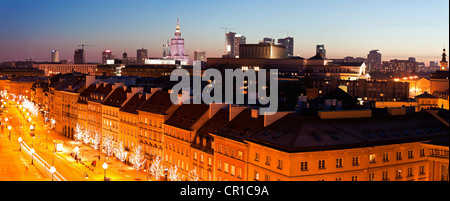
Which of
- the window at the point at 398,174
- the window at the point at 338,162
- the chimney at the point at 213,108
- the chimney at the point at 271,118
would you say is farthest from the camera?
the chimney at the point at 213,108

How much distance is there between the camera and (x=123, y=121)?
85.2 meters

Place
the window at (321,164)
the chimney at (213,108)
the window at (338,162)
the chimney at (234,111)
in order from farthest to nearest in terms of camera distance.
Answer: the chimney at (213,108) → the chimney at (234,111) → the window at (338,162) → the window at (321,164)

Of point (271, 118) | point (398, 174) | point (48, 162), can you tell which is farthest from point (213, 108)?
point (48, 162)

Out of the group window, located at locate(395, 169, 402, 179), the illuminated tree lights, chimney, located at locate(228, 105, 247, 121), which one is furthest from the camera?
the illuminated tree lights

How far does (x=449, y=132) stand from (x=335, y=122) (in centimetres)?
1323

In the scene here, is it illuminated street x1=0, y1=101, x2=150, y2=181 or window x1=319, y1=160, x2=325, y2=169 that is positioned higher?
window x1=319, y1=160, x2=325, y2=169

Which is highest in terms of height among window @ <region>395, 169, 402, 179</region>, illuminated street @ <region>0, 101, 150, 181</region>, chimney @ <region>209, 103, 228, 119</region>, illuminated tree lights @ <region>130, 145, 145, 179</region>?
chimney @ <region>209, 103, 228, 119</region>

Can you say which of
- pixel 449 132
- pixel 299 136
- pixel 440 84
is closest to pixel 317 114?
pixel 299 136

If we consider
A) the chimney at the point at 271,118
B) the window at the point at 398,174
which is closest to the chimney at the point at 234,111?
the chimney at the point at 271,118

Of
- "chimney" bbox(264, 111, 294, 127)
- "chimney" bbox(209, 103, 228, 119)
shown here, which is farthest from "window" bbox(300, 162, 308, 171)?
"chimney" bbox(209, 103, 228, 119)

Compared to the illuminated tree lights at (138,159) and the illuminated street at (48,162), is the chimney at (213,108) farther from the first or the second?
the illuminated street at (48,162)

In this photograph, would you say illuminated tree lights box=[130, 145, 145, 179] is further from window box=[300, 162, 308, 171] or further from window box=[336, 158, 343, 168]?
window box=[336, 158, 343, 168]
